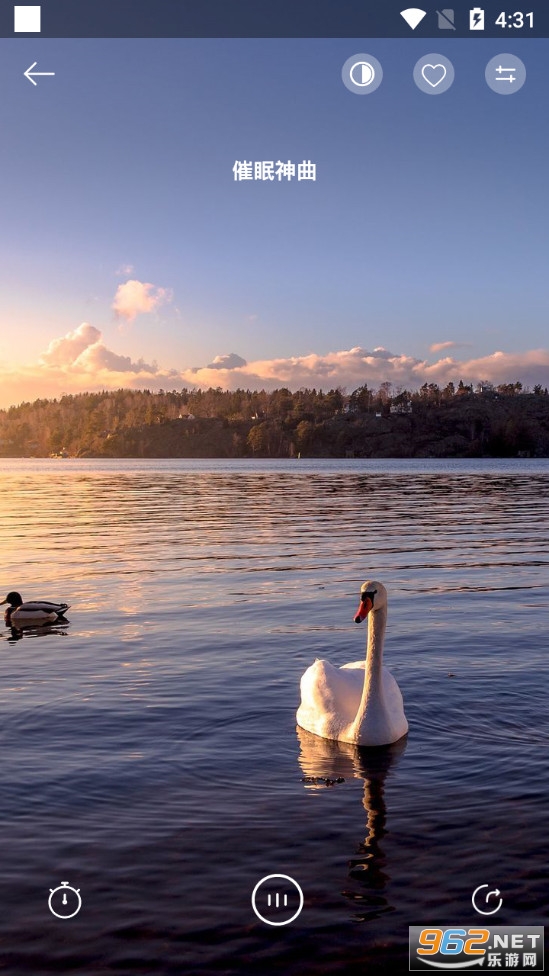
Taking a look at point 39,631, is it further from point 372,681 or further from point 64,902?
point 64,902

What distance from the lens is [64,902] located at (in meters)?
8.92

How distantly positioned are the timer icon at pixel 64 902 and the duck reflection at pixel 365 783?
2595mm

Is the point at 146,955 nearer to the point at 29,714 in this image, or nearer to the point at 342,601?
the point at 29,714

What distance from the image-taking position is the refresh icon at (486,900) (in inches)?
342

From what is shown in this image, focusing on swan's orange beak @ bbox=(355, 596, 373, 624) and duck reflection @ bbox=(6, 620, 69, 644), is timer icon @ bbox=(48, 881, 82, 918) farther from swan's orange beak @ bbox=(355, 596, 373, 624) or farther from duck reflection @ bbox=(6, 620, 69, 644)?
duck reflection @ bbox=(6, 620, 69, 644)

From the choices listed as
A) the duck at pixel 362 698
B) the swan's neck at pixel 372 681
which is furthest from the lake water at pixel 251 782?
Answer: the swan's neck at pixel 372 681

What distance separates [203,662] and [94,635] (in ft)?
15.2

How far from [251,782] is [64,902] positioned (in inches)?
145

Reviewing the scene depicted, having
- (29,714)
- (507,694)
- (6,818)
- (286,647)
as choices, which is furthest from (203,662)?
(6,818)

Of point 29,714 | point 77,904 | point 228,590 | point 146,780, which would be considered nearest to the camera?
point 77,904

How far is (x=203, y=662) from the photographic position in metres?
19.2
